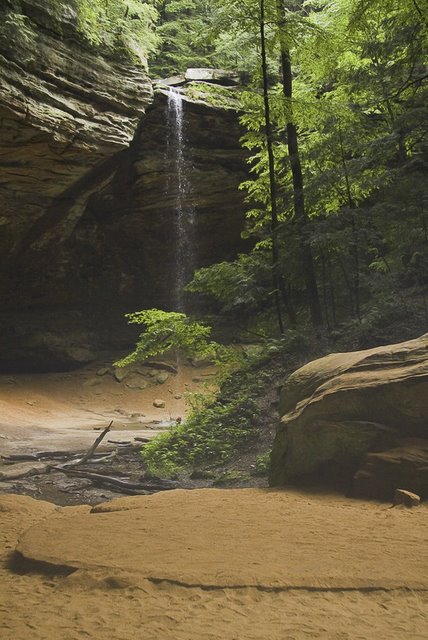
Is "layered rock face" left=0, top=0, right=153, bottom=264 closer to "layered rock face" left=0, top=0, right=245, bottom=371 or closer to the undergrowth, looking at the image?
"layered rock face" left=0, top=0, right=245, bottom=371

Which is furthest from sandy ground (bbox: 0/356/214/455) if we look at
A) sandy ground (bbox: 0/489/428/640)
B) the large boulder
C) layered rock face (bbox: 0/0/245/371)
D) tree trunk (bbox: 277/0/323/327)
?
sandy ground (bbox: 0/489/428/640)

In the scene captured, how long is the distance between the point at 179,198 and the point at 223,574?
51.9 ft

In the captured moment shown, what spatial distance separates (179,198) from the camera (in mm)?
18438

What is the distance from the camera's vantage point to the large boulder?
18.8ft

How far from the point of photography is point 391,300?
8.88m

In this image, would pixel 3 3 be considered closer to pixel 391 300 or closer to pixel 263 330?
pixel 263 330

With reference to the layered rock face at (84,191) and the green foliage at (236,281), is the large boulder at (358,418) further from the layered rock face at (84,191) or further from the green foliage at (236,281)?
the layered rock face at (84,191)

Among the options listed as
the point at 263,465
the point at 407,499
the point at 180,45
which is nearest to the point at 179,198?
the point at 180,45

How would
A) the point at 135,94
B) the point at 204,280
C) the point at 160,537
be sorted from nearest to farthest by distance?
1. the point at 160,537
2. the point at 204,280
3. the point at 135,94

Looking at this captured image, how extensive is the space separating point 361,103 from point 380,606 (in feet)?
30.2

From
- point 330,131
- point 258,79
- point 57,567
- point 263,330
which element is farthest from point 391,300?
point 57,567

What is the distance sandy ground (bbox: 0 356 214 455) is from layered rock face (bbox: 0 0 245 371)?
70.9 inches

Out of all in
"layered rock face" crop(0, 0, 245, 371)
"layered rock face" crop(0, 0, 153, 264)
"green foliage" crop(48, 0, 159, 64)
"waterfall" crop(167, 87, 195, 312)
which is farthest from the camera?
"waterfall" crop(167, 87, 195, 312)

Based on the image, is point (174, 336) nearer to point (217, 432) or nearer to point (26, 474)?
point (217, 432)
